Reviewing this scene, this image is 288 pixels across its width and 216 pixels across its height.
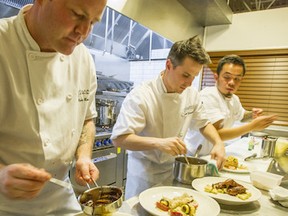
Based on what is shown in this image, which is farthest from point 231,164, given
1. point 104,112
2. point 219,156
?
point 104,112

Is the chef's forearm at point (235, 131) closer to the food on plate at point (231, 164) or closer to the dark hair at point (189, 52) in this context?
the food on plate at point (231, 164)

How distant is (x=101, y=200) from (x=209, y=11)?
2.98 meters

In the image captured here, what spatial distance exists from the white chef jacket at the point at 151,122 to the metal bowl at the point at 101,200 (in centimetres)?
58

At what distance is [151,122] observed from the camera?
1504 millimetres

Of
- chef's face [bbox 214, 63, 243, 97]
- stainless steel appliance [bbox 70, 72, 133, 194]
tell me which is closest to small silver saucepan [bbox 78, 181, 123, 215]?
stainless steel appliance [bbox 70, 72, 133, 194]

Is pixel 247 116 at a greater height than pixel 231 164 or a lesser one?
greater

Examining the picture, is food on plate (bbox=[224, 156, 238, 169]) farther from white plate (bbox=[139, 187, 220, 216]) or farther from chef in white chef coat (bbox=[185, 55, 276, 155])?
white plate (bbox=[139, 187, 220, 216])

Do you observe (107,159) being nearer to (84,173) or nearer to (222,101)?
(222,101)

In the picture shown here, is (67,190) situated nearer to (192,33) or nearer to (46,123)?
(46,123)

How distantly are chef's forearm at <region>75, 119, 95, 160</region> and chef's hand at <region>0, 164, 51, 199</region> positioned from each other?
42 centimetres

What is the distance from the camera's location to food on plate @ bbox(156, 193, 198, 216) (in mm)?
859

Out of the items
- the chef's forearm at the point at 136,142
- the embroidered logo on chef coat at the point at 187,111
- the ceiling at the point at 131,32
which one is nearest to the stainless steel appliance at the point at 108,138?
the ceiling at the point at 131,32

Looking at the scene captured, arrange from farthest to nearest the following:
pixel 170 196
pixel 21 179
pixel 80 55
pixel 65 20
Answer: pixel 80 55 → pixel 170 196 → pixel 65 20 → pixel 21 179

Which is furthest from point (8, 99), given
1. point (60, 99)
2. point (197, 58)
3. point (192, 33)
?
point (192, 33)
